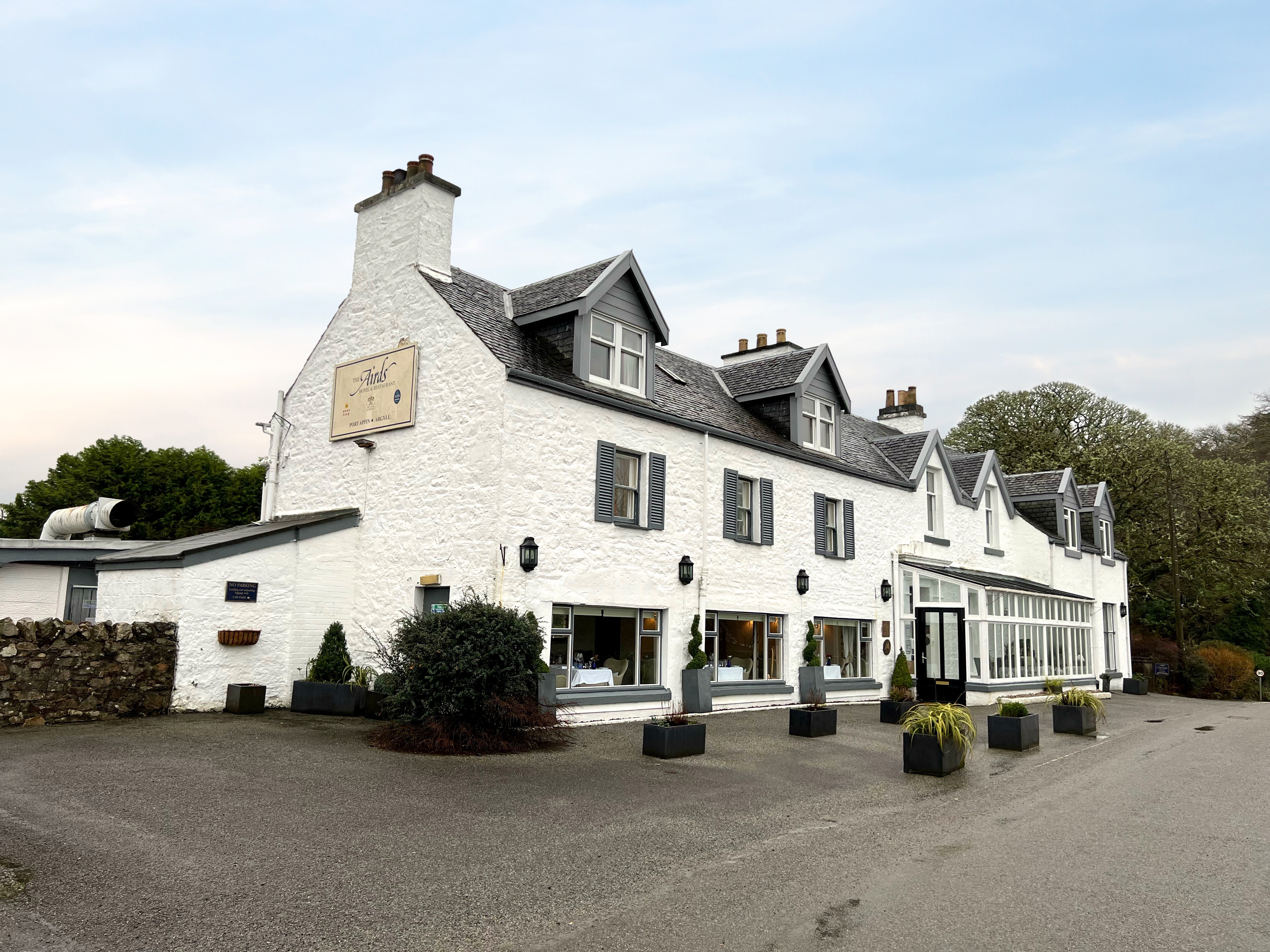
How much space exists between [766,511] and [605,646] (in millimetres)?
5556

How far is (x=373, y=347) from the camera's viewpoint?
1819 cm

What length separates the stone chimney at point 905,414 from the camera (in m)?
34.0

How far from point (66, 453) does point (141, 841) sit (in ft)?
127

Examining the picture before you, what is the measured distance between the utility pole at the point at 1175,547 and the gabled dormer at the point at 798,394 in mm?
22893

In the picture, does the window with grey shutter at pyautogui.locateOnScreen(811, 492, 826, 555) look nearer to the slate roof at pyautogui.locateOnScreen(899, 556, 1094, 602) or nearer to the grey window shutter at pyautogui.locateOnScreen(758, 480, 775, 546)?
the grey window shutter at pyautogui.locateOnScreen(758, 480, 775, 546)

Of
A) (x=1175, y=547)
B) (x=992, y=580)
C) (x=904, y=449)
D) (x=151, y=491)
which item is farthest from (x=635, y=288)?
(x=1175, y=547)

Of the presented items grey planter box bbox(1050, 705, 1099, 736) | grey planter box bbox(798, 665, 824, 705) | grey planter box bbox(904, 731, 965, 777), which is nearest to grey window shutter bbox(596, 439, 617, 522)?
grey planter box bbox(904, 731, 965, 777)

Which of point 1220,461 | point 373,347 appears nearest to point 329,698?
point 373,347

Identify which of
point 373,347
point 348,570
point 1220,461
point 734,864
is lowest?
point 734,864

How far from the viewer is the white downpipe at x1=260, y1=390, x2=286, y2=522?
1981cm

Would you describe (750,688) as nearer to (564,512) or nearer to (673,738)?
(564,512)

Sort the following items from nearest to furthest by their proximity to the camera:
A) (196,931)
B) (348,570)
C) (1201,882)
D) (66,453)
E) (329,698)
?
1. (196,931)
2. (1201,882)
3. (329,698)
4. (348,570)
5. (66,453)

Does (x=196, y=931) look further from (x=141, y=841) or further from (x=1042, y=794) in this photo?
(x=1042, y=794)

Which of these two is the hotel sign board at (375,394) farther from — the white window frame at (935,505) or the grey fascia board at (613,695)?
the white window frame at (935,505)
